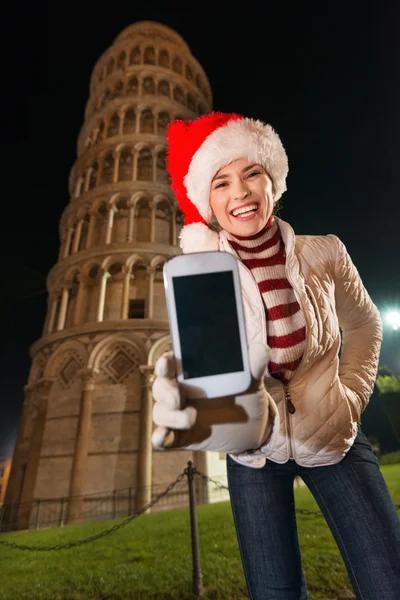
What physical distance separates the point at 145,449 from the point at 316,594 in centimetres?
905

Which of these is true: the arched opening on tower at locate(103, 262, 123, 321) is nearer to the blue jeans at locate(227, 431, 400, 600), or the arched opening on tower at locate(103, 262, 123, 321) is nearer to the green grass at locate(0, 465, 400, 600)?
the green grass at locate(0, 465, 400, 600)

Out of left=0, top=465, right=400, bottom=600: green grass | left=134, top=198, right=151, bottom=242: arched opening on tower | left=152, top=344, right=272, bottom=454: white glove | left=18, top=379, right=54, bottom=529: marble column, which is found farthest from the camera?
left=134, top=198, right=151, bottom=242: arched opening on tower

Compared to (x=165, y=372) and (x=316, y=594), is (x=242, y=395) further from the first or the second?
(x=316, y=594)

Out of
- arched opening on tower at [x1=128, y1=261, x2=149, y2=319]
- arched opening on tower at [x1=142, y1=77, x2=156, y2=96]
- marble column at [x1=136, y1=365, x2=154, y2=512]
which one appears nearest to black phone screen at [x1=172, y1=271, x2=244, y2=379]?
marble column at [x1=136, y1=365, x2=154, y2=512]

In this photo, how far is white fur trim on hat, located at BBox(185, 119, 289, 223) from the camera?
75.5 inches

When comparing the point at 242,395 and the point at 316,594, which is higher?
the point at 242,395

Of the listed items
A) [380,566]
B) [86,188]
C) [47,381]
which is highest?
[86,188]

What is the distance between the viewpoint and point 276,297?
5.29 feet

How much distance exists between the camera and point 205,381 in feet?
3.38

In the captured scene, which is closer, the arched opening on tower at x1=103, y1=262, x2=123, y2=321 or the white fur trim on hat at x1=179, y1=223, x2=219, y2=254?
the white fur trim on hat at x1=179, y1=223, x2=219, y2=254

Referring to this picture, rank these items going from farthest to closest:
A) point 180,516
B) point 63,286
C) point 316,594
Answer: point 63,286
point 180,516
point 316,594

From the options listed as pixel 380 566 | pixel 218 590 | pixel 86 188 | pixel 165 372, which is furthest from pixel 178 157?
pixel 86 188

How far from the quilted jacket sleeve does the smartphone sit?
86cm

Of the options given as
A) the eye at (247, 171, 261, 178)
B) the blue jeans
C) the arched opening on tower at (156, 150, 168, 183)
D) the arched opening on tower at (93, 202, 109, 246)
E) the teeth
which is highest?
the arched opening on tower at (156, 150, 168, 183)
